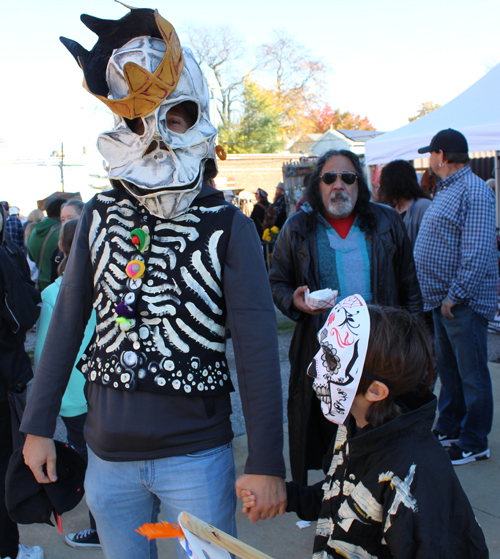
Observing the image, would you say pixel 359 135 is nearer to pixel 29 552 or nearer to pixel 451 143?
pixel 451 143

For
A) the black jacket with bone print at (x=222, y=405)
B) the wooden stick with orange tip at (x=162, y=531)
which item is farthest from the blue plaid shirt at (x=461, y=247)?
the wooden stick with orange tip at (x=162, y=531)

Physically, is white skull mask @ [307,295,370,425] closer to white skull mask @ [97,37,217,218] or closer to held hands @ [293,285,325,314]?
white skull mask @ [97,37,217,218]

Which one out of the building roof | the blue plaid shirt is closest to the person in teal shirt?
the blue plaid shirt

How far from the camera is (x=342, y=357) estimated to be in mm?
1538

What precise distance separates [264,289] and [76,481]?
0.96m

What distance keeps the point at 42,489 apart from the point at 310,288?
154 cm

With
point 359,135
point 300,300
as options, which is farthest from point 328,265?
point 359,135

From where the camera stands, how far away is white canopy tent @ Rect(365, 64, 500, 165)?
17.3ft

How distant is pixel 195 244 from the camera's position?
153 cm

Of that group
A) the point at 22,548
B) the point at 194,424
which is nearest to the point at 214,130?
the point at 194,424

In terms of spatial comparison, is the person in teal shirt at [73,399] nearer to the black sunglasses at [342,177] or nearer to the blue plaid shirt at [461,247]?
the black sunglasses at [342,177]

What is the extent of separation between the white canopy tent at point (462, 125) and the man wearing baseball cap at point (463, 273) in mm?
2032

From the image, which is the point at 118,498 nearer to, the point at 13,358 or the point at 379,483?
the point at 379,483

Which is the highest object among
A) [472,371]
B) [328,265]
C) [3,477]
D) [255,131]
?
[255,131]
